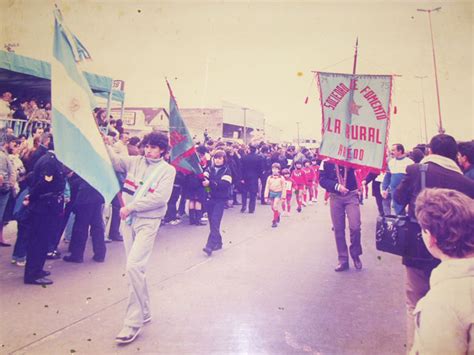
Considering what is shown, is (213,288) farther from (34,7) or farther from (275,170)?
(275,170)

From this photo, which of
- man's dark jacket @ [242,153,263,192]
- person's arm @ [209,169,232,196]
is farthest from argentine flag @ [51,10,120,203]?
man's dark jacket @ [242,153,263,192]

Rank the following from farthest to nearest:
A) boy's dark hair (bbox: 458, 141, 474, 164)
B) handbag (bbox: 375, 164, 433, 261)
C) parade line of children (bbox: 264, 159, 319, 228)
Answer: parade line of children (bbox: 264, 159, 319, 228) < boy's dark hair (bbox: 458, 141, 474, 164) < handbag (bbox: 375, 164, 433, 261)

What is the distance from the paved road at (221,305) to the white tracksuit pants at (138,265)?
214 millimetres

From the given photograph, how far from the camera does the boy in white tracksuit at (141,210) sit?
12.7 feet

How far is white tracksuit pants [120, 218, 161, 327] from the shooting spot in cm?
383

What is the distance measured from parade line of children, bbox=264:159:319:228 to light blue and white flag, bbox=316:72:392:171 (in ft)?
13.9

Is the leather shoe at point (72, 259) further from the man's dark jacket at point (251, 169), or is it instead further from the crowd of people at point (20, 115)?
the man's dark jacket at point (251, 169)

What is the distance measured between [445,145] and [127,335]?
3198 mm

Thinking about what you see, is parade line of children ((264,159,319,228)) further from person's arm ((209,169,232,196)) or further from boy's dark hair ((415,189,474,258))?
boy's dark hair ((415,189,474,258))

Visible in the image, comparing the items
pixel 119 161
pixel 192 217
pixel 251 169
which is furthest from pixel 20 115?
pixel 119 161

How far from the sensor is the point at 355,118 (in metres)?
6.11

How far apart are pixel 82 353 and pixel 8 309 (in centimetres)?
150

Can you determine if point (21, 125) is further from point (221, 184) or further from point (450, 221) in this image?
point (450, 221)

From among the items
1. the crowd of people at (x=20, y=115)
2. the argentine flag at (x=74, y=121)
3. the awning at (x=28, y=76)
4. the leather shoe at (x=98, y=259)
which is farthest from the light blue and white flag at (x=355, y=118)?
the crowd of people at (x=20, y=115)
